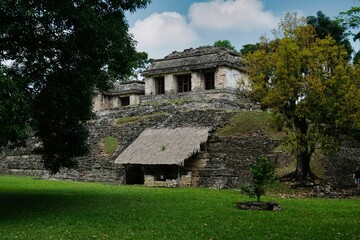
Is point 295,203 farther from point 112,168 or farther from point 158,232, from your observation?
point 112,168

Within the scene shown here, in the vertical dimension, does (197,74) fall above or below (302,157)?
above

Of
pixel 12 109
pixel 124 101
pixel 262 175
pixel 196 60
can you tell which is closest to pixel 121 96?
pixel 124 101

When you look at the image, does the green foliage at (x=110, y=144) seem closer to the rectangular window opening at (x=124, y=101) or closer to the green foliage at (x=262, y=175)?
the rectangular window opening at (x=124, y=101)

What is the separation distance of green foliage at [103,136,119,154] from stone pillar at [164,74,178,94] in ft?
22.9

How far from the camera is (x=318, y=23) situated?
1328 inches

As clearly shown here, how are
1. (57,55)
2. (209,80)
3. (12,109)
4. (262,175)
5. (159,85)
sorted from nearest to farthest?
1. (12,109)
2. (57,55)
3. (262,175)
4. (209,80)
5. (159,85)

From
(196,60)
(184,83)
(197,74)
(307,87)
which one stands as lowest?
(307,87)

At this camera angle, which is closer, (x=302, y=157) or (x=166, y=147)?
(x=302, y=157)

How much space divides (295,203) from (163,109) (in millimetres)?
17778

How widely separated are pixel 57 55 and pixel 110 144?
59.3ft

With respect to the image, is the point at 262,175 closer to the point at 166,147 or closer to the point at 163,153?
the point at 163,153

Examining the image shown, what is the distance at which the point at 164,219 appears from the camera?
12836mm

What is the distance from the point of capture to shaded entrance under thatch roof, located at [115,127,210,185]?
82.0 feet

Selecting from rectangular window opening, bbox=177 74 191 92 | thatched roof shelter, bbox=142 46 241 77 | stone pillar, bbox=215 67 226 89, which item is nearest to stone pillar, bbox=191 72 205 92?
thatched roof shelter, bbox=142 46 241 77
